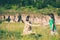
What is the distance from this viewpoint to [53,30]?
1116 centimetres

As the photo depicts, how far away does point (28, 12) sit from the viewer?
20406mm

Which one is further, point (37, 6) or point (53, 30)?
point (37, 6)

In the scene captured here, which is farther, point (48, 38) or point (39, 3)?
point (39, 3)

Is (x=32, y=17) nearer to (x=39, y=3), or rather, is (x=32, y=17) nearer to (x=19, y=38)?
(x=39, y=3)

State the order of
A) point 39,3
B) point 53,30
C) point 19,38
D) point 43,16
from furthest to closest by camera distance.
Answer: point 39,3
point 43,16
point 53,30
point 19,38

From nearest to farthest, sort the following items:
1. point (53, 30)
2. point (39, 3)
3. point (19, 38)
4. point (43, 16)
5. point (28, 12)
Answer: point (19, 38), point (53, 30), point (43, 16), point (28, 12), point (39, 3)

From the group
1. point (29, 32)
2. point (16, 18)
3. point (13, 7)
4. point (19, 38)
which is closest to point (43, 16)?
point (16, 18)

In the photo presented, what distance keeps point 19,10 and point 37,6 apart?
155cm

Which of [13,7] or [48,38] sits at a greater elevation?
[48,38]

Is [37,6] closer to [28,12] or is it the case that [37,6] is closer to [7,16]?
[28,12]

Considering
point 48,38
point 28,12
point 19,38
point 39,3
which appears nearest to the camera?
point 48,38

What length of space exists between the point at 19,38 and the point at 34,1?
13477 millimetres

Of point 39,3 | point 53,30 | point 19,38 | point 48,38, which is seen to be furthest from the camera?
point 39,3

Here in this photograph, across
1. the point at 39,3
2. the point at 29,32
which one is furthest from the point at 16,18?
the point at 29,32
